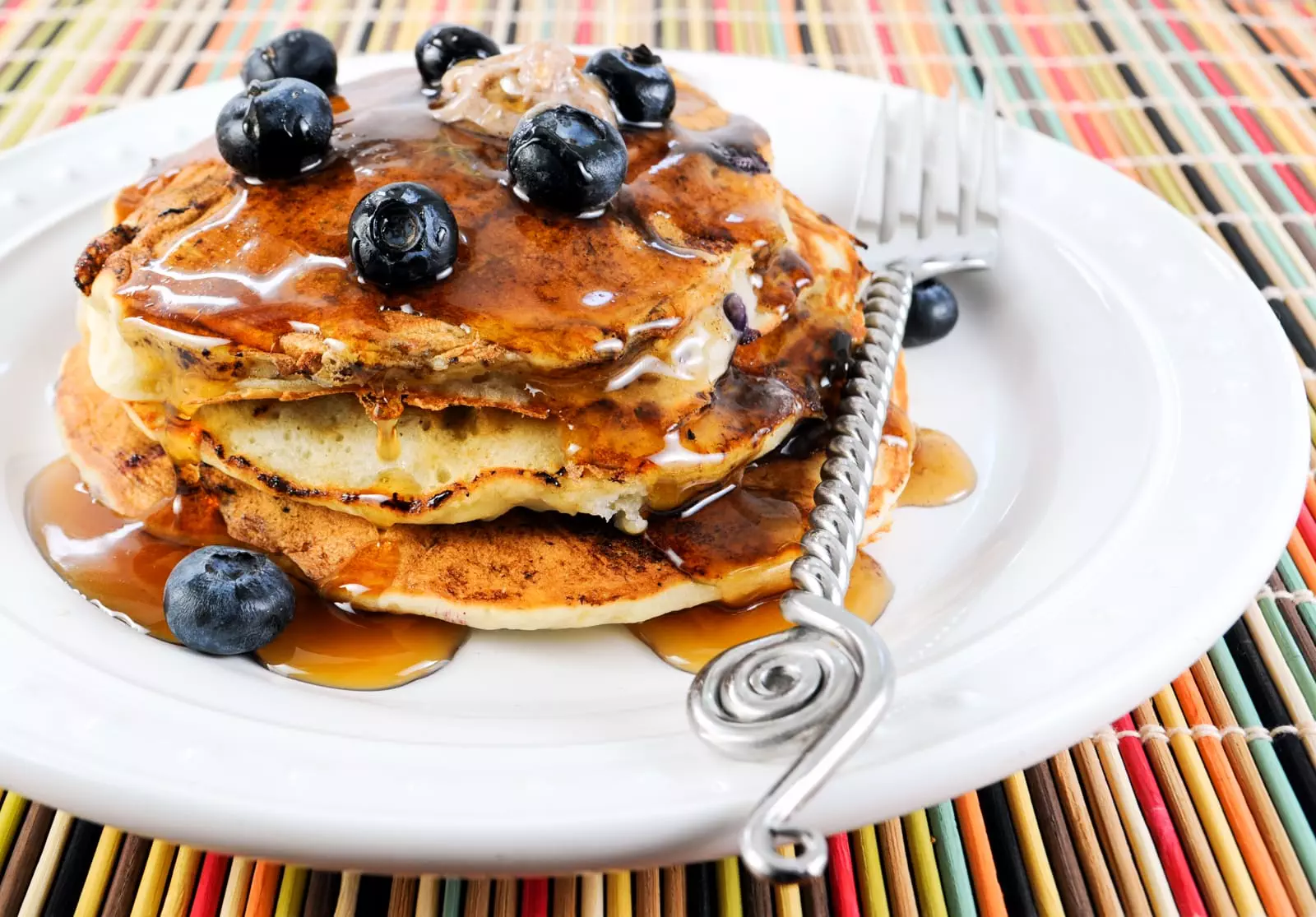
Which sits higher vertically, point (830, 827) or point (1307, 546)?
point (830, 827)

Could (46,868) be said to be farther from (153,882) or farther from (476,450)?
(476,450)

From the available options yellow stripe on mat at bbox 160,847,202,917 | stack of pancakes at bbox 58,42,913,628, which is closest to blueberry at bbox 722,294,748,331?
stack of pancakes at bbox 58,42,913,628

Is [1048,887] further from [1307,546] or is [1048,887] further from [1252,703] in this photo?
[1307,546]

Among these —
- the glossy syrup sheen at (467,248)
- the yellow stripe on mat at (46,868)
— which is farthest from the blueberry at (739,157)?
the yellow stripe on mat at (46,868)

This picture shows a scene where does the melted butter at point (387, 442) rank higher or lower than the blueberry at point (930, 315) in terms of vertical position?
higher

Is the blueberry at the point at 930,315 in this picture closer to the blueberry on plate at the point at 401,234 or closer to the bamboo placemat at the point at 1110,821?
the bamboo placemat at the point at 1110,821

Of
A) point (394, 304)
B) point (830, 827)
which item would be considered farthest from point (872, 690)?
point (394, 304)

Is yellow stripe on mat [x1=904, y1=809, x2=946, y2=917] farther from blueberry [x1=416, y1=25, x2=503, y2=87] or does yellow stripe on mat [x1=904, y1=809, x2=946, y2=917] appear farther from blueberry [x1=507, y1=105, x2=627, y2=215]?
blueberry [x1=416, y1=25, x2=503, y2=87]
